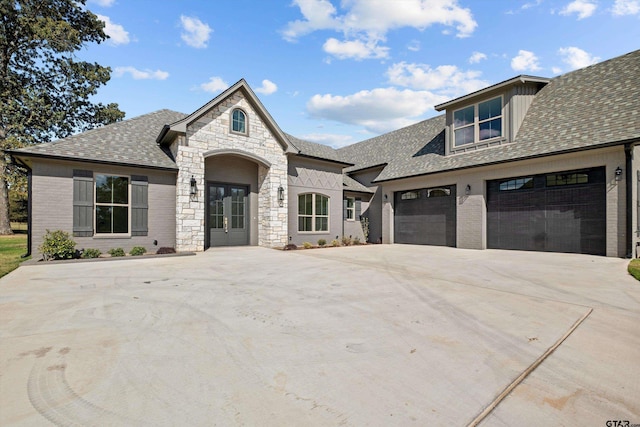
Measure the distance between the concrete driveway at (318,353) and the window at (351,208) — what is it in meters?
12.2

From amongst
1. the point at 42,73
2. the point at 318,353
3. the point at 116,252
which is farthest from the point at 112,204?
the point at 42,73

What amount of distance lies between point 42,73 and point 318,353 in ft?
102

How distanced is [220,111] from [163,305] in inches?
384

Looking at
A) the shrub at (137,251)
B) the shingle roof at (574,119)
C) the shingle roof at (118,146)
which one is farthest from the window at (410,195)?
the shrub at (137,251)

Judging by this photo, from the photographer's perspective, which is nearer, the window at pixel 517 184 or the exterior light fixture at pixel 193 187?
the exterior light fixture at pixel 193 187

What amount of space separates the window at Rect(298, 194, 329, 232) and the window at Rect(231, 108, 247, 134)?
14.4 feet

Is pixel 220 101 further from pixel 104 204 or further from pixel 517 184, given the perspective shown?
pixel 517 184

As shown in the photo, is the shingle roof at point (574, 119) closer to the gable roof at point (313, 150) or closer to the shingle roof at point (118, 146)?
the gable roof at point (313, 150)

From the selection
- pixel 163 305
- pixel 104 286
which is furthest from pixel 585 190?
pixel 104 286

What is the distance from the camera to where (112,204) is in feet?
35.7

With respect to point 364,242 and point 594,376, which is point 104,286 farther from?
point 364,242

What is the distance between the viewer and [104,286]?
235 inches

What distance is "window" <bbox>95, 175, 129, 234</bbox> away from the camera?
10680 mm

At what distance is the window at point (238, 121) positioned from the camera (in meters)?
12.9
